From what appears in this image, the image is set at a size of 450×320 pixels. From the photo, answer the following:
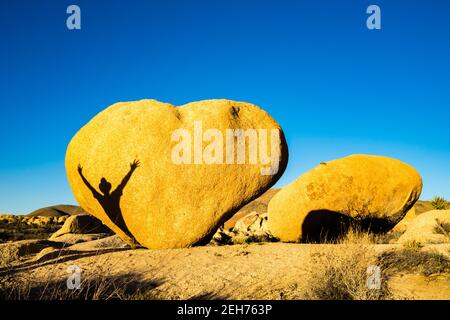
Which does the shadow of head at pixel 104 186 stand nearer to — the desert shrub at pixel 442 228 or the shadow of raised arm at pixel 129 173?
the shadow of raised arm at pixel 129 173

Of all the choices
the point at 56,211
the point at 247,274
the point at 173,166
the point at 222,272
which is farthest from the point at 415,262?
the point at 56,211

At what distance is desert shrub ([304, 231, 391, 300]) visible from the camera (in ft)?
17.7

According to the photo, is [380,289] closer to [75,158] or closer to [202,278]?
[202,278]

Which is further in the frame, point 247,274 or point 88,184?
point 88,184

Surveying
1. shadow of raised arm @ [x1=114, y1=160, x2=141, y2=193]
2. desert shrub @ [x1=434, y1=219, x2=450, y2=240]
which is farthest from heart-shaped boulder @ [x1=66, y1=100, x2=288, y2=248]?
desert shrub @ [x1=434, y1=219, x2=450, y2=240]

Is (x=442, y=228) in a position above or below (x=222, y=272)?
below

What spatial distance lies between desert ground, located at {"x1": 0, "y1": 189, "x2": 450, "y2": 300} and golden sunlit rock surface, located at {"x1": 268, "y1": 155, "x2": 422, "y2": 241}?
4.45 m

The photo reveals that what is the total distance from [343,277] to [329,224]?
294 inches

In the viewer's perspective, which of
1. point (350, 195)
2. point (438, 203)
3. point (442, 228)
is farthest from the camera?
point (438, 203)

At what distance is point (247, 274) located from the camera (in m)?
6.39

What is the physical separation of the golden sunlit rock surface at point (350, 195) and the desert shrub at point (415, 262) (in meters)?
5.44

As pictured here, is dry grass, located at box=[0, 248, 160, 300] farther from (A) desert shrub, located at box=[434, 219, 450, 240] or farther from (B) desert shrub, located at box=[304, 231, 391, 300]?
(A) desert shrub, located at box=[434, 219, 450, 240]

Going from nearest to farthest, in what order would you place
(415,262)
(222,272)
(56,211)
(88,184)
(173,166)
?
1. (222,272)
2. (415,262)
3. (173,166)
4. (88,184)
5. (56,211)

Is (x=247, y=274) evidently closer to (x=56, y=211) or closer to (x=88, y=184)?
(x=88, y=184)
